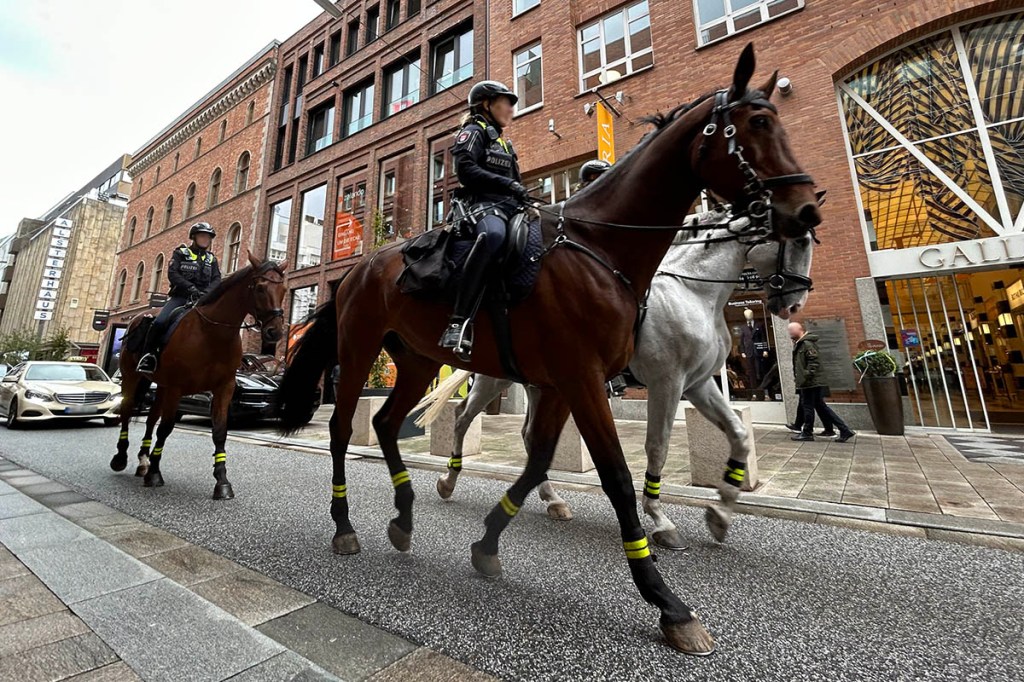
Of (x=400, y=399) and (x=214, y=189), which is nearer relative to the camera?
(x=400, y=399)

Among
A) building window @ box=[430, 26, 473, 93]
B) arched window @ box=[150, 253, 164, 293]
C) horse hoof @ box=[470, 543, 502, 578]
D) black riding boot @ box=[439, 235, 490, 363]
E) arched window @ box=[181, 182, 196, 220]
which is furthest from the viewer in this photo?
arched window @ box=[150, 253, 164, 293]

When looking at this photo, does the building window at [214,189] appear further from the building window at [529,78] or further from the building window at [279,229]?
the building window at [529,78]

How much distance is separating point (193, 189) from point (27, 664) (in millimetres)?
32898

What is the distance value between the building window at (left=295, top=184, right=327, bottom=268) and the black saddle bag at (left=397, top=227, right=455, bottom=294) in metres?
19.8

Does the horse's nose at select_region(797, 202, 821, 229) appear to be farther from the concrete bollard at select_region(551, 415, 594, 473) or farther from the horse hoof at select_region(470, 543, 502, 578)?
the concrete bollard at select_region(551, 415, 594, 473)

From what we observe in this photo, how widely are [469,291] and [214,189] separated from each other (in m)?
30.7

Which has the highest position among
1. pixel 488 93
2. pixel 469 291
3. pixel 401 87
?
pixel 401 87

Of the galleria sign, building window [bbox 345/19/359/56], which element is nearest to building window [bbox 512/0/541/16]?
building window [bbox 345/19/359/56]

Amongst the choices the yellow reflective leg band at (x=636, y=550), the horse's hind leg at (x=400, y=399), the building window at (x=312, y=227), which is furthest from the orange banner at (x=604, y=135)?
the building window at (x=312, y=227)

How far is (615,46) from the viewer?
12422 millimetres

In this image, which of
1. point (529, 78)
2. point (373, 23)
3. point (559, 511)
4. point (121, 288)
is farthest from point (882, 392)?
point (121, 288)

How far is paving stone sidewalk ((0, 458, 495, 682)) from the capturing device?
1.49m

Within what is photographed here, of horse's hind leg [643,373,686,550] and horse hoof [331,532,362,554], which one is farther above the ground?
horse's hind leg [643,373,686,550]

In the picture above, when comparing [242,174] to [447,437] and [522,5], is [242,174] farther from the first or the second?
[447,437]
